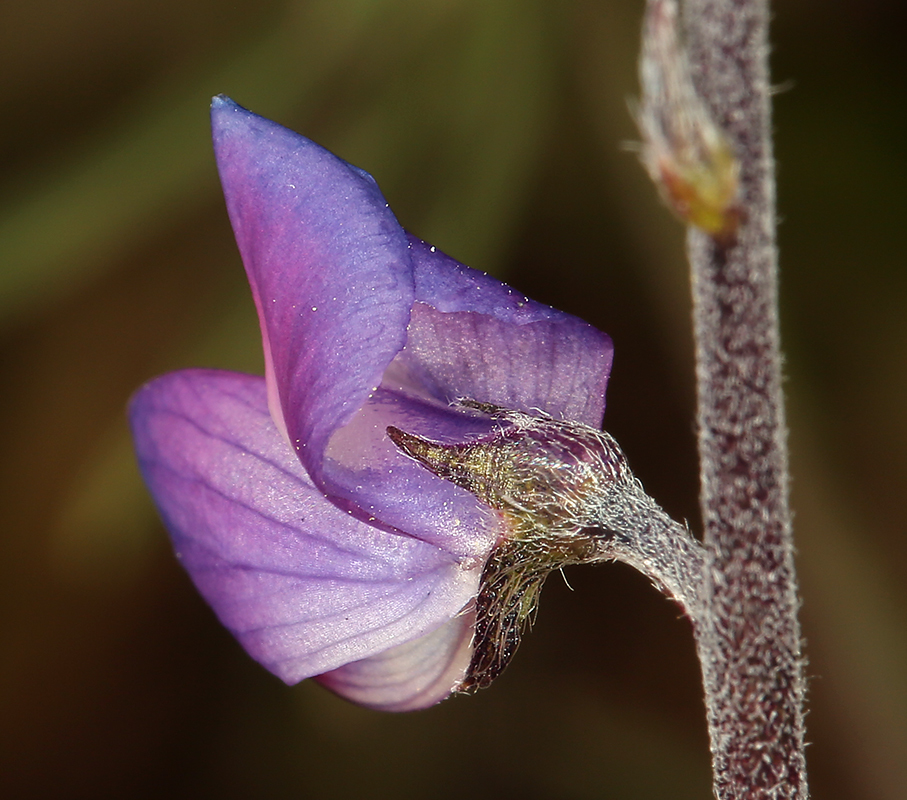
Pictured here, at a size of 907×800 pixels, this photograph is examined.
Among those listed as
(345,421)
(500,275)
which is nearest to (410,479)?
(345,421)

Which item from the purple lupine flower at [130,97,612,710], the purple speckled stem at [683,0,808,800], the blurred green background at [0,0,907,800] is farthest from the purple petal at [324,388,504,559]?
the blurred green background at [0,0,907,800]

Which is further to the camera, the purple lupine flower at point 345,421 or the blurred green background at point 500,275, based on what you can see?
the blurred green background at point 500,275

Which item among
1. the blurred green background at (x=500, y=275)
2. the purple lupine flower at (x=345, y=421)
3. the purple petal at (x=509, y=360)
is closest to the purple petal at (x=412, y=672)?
the purple lupine flower at (x=345, y=421)

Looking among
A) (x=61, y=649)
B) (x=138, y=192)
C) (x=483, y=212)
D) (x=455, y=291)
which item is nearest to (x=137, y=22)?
(x=138, y=192)

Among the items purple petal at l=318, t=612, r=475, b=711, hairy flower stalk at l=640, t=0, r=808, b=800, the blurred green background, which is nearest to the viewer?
hairy flower stalk at l=640, t=0, r=808, b=800

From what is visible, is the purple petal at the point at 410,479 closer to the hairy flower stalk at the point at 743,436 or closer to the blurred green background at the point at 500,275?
the hairy flower stalk at the point at 743,436

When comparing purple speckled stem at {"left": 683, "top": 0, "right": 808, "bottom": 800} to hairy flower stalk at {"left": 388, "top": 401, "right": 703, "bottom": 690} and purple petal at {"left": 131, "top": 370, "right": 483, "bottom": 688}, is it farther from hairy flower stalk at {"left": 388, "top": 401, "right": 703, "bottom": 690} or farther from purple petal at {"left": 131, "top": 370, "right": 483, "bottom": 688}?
purple petal at {"left": 131, "top": 370, "right": 483, "bottom": 688}
